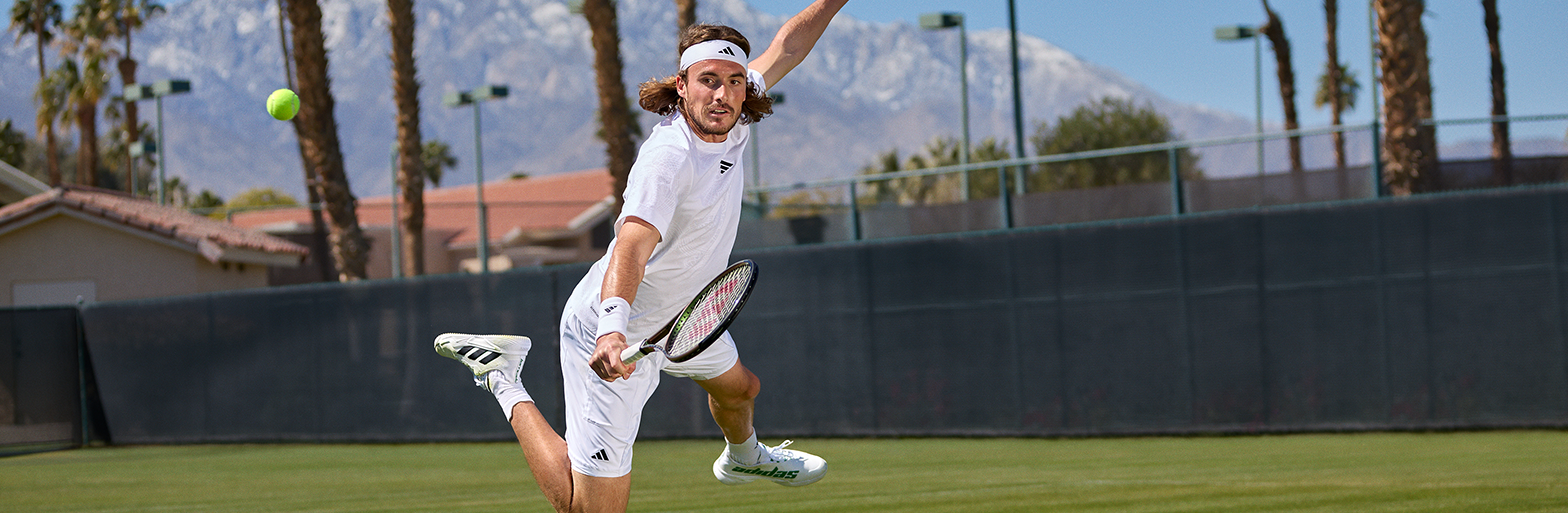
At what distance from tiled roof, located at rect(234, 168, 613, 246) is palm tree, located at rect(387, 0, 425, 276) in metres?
21.9

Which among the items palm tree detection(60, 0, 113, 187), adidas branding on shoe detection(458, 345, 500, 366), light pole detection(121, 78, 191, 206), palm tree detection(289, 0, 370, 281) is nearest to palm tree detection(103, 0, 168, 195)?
palm tree detection(60, 0, 113, 187)

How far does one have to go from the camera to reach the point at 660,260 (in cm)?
591

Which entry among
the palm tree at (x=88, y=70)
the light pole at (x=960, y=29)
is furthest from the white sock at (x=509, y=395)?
the palm tree at (x=88, y=70)

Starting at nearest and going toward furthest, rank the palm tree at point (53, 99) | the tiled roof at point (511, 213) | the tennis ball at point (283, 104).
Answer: the tennis ball at point (283, 104) < the tiled roof at point (511, 213) < the palm tree at point (53, 99)

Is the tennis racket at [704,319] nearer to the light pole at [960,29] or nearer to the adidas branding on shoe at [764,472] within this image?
the adidas branding on shoe at [764,472]

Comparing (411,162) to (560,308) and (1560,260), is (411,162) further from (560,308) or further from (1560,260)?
(1560,260)

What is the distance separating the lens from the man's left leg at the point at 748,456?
671 centimetres

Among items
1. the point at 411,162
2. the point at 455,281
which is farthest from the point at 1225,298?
the point at 411,162

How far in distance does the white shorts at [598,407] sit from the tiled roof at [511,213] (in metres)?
45.2

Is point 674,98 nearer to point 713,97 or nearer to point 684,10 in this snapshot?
point 713,97

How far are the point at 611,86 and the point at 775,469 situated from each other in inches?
717

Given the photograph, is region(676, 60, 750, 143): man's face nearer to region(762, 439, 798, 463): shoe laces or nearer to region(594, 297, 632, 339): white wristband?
region(594, 297, 632, 339): white wristband

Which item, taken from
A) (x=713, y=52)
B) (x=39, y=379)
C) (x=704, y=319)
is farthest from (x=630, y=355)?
(x=39, y=379)

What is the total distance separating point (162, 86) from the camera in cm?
2617
